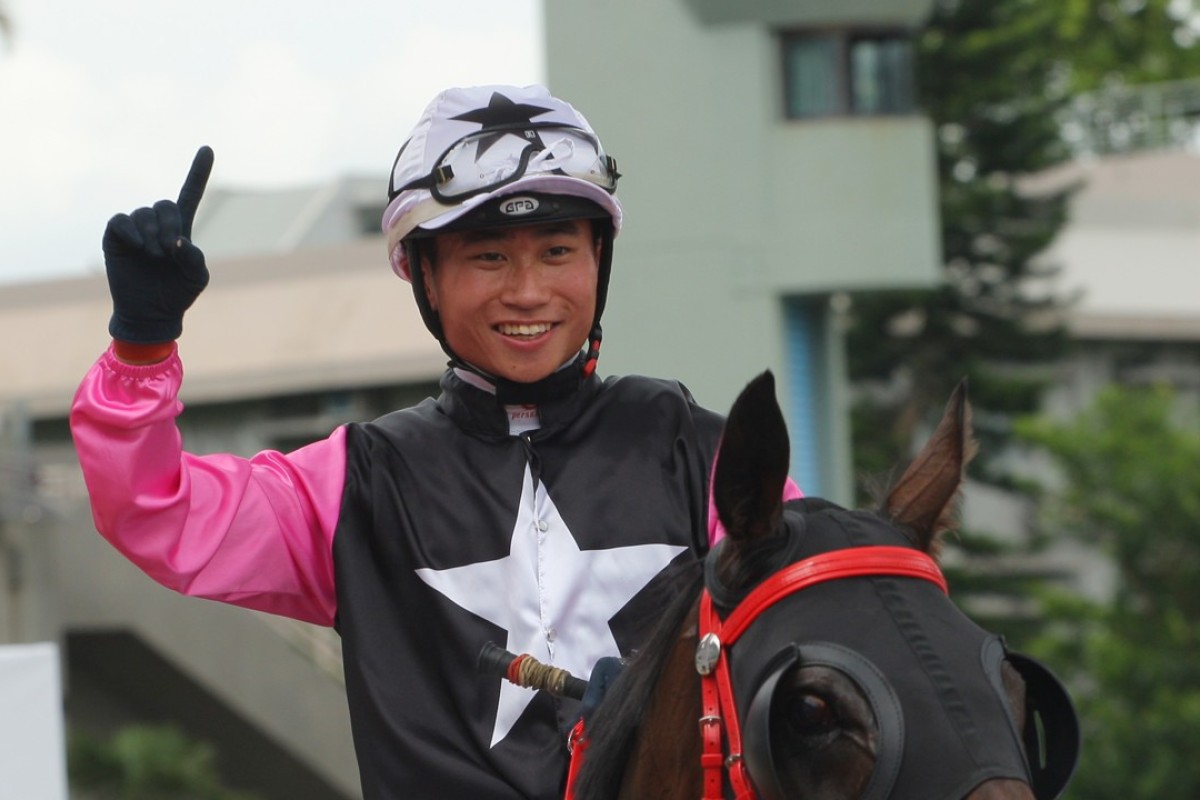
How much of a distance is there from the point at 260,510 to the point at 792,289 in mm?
12282

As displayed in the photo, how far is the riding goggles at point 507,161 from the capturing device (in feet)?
8.34

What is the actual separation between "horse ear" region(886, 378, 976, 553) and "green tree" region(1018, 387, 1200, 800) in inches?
525

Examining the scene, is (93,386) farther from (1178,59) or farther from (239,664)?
(1178,59)

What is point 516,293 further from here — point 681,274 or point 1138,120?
point 1138,120

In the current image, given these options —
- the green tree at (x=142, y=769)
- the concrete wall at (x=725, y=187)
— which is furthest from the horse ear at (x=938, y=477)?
the green tree at (x=142, y=769)

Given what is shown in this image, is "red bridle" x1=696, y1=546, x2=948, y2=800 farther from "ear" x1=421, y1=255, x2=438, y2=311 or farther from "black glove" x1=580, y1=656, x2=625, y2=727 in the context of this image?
"ear" x1=421, y1=255, x2=438, y2=311

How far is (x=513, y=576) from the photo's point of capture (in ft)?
8.32

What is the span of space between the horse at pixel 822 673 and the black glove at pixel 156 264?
2.23ft

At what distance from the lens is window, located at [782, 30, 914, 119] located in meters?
15.6

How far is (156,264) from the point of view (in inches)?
89.0

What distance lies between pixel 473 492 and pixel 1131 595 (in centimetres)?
1458

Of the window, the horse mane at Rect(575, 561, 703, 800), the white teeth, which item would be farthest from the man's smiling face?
the window

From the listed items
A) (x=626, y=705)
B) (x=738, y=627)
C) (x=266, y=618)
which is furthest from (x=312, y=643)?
(x=738, y=627)

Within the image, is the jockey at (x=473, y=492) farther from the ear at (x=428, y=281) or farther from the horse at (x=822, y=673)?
the horse at (x=822, y=673)
